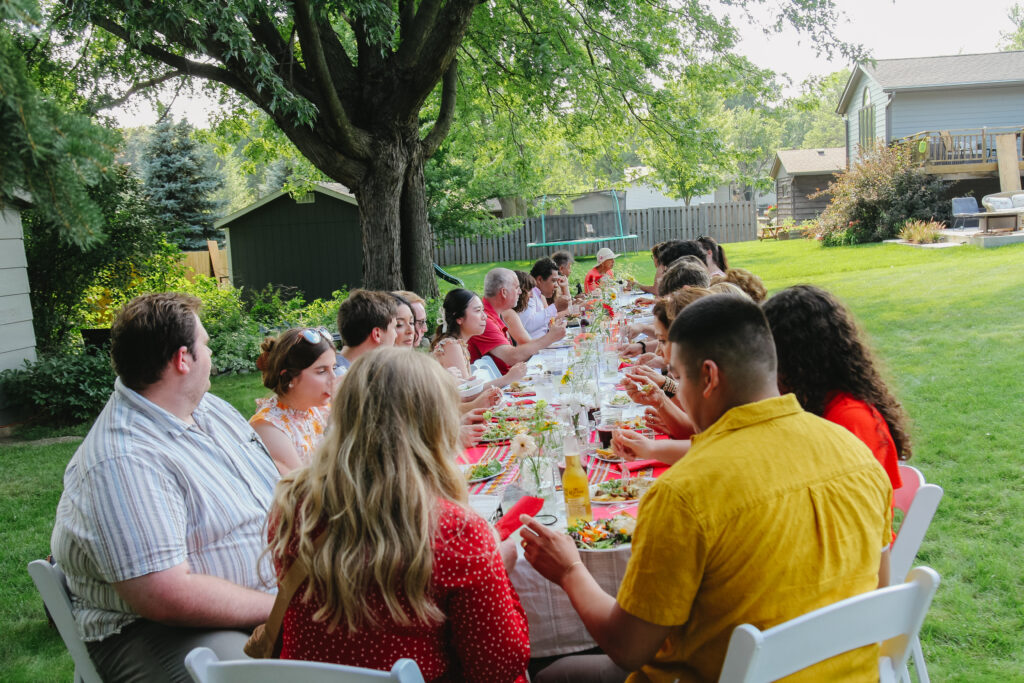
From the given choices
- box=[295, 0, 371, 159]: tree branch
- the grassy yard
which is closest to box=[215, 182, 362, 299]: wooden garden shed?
the grassy yard

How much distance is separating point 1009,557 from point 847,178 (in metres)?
22.5

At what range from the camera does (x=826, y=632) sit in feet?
5.63

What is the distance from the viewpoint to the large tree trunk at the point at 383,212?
9727 mm

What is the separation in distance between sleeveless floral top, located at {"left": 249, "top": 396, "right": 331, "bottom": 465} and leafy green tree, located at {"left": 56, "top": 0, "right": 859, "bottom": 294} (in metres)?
4.79

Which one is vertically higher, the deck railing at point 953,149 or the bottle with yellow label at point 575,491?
the deck railing at point 953,149

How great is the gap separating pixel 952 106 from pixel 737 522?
3031 cm

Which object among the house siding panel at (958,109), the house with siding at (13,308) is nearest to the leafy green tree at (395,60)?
the house with siding at (13,308)

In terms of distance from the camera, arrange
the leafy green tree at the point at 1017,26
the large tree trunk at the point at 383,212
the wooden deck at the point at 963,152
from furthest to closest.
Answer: the leafy green tree at the point at 1017,26, the wooden deck at the point at 963,152, the large tree trunk at the point at 383,212

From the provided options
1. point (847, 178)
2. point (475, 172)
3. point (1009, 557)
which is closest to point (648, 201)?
point (847, 178)

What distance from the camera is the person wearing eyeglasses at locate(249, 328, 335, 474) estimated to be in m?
3.36

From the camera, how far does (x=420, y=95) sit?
378 inches

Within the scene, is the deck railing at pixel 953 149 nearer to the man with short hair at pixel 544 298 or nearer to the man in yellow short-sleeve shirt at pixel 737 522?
the man with short hair at pixel 544 298

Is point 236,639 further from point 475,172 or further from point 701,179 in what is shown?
point 475,172

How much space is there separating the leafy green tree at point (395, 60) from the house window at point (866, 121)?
2053 cm
